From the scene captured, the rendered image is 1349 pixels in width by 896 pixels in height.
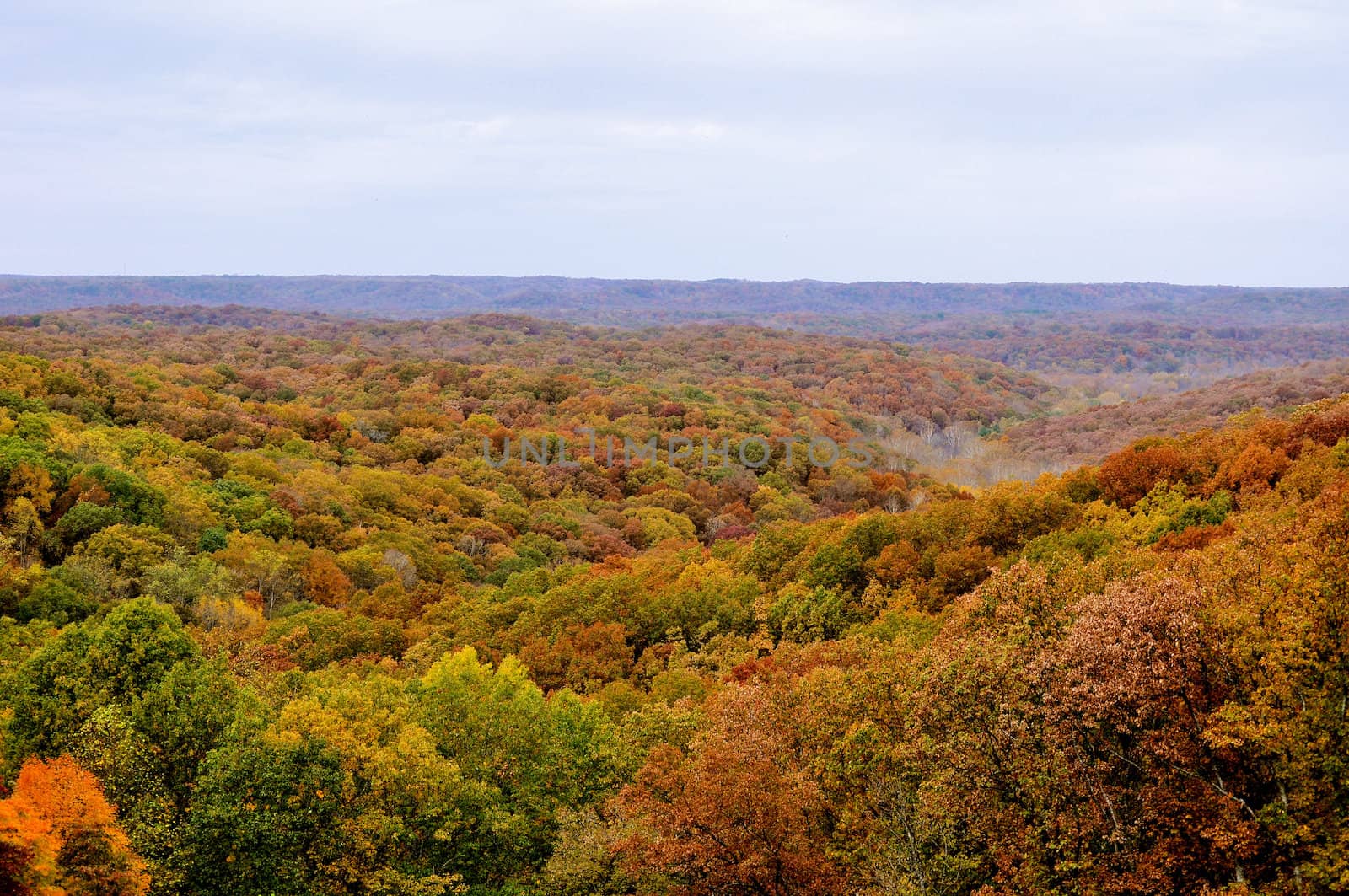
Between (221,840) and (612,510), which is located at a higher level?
(221,840)

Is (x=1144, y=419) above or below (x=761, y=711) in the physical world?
below

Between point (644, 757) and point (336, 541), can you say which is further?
point (336, 541)

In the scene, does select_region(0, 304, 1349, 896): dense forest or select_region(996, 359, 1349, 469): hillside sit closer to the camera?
select_region(0, 304, 1349, 896): dense forest

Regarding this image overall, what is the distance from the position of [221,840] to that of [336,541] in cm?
5915

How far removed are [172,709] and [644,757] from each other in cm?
1151

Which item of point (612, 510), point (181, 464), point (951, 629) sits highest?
point (951, 629)

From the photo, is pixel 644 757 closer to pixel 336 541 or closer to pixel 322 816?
pixel 322 816

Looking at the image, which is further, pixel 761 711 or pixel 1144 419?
pixel 1144 419

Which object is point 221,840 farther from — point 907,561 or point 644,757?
point 907,561

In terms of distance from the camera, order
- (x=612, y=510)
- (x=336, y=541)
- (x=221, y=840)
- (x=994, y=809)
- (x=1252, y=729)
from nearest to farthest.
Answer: (x=1252, y=729)
(x=994, y=809)
(x=221, y=840)
(x=336, y=541)
(x=612, y=510)

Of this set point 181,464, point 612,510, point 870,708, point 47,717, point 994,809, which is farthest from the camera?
point 612,510

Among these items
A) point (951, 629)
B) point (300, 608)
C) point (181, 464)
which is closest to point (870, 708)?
point (951, 629)

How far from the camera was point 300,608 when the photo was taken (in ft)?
199

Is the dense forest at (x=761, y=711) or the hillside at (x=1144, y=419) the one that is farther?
the hillside at (x=1144, y=419)
